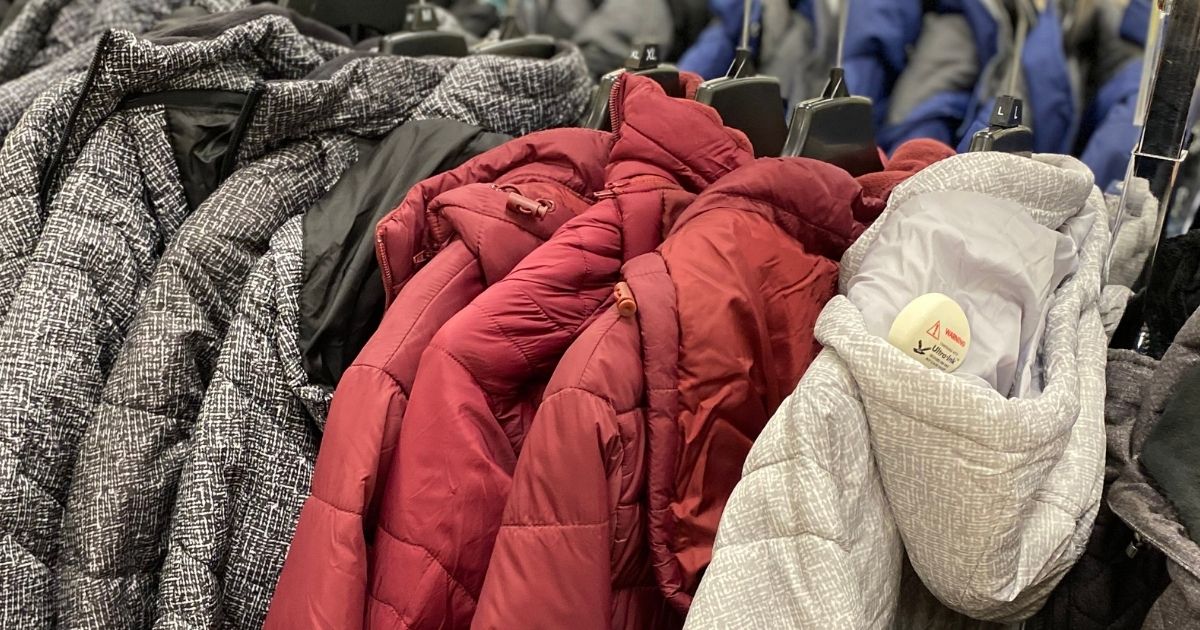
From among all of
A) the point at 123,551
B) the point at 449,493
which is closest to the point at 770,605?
the point at 449,493

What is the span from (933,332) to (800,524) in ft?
0.57

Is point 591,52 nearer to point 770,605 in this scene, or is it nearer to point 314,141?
point 314,141

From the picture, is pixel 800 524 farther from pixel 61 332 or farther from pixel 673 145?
pixel 61 332

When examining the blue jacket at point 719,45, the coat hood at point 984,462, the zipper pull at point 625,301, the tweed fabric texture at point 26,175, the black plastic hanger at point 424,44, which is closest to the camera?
the coat hood at point 984,462

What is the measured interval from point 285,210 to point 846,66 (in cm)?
99

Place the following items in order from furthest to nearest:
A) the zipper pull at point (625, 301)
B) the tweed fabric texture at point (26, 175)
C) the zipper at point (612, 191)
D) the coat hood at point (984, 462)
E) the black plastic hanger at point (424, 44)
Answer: the black plastic hanger at point (424, 44)
the tweed fabric texture at point (26, 175)
the zipper at point (612, 191)
the zipper pull at point (625, 301)
the coat hood at point (984, 462)

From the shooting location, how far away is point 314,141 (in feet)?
3.75

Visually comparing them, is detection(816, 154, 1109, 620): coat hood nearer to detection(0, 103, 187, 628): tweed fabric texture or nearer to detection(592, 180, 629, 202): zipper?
detection(592, 180, 629, 202): zipper

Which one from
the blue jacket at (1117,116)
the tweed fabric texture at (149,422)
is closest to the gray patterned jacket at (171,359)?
the tweed fabric texture at (149,422)

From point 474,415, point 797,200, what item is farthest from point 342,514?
point 797,200

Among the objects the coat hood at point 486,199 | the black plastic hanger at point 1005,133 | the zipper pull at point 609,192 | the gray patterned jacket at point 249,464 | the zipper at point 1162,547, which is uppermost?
the black plastic hanger at point 1005,133

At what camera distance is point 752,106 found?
44.3 inches

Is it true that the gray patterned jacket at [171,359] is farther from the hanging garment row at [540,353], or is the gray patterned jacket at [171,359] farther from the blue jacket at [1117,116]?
the blue jacket at [1117,116]

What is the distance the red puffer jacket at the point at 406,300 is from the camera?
83 cm
